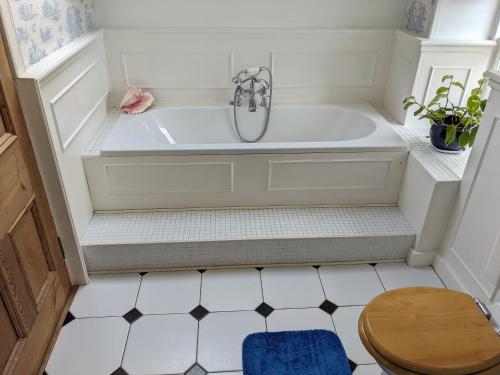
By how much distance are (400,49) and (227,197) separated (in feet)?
5.09

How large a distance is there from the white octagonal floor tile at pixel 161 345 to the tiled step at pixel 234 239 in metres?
0.36

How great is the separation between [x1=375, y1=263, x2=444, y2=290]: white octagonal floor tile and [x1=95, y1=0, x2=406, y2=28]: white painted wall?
5.37 ft

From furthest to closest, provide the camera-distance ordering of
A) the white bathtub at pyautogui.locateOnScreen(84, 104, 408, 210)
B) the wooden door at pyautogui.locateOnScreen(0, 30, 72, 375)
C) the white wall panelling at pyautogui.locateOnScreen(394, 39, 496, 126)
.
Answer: the white wall panelling at pyautogui.locateOnScreen(394, 39, 496, 126) → the white bathtub at pyautogui.locateOnScreen(84, 104, 408, 210) → the wooden door at pyautogui.locateOnScreen(0, 30, 72, 375)

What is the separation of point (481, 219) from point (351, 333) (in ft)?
2.61

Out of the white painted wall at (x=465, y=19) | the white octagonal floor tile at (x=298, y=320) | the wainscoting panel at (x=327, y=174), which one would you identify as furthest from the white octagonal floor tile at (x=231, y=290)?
the white painted wall at (x=465, y=19)

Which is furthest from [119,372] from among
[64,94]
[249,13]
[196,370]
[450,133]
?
[249,13]

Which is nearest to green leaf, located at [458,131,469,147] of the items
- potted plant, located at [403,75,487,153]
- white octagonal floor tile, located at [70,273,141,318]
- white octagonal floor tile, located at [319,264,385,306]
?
potted plant, located at [403,75,487,153]

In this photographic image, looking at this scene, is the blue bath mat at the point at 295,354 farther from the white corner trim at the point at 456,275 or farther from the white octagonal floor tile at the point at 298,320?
the white corner trim at the point at 456,275

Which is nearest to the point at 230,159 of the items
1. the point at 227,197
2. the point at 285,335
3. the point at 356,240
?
the point at 227,197

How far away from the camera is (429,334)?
1280 mm

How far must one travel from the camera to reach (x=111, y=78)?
8.94 feet

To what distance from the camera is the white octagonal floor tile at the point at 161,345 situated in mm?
1652

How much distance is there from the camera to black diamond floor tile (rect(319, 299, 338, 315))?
1913 millimetres

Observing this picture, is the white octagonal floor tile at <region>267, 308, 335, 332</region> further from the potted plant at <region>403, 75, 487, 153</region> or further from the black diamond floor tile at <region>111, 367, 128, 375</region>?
the potted plant at <region>403, 75, 487, 153</region>
